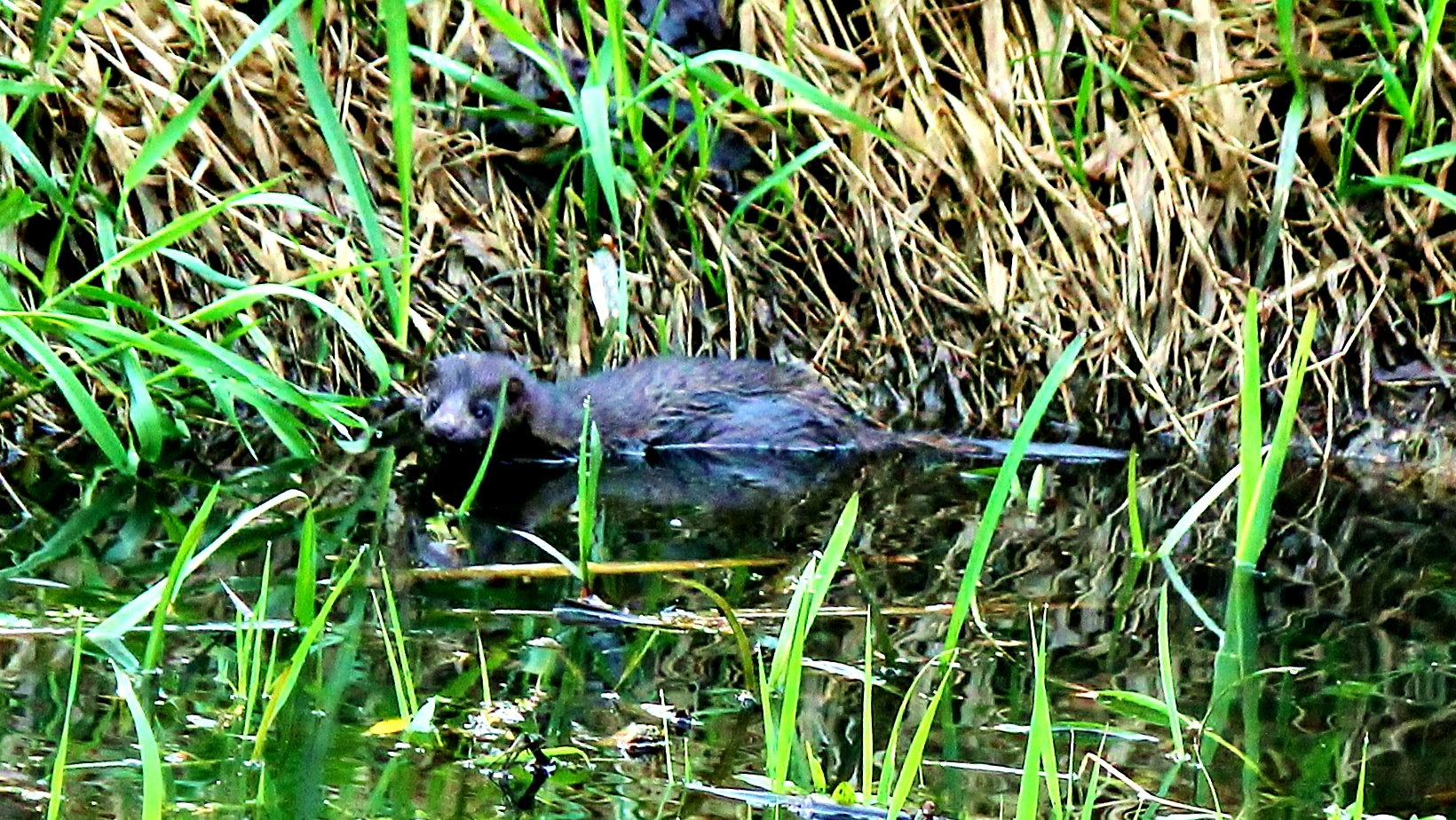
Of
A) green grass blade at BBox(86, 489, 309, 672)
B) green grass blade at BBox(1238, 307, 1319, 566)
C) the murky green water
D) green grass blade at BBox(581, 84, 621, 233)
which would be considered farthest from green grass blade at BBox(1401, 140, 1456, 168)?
green grass blade at BBox(86, 489, 309, 672)

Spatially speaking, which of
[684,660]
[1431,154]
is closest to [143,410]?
[684,660]

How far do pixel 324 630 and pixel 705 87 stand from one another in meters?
3.22

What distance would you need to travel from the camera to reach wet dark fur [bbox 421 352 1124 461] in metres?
5.51

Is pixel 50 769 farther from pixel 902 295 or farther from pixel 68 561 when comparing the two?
pixel 902 295

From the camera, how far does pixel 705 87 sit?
229 inches

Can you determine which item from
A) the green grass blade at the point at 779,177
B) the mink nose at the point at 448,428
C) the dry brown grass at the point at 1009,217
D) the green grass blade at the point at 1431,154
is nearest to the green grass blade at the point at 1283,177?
the dry brown grass at the point at 1009,217

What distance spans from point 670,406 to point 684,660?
2.88 m

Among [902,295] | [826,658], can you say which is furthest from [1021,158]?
[826,658]

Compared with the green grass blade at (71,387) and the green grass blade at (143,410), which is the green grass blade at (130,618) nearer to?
the green grass blade at (71,387)

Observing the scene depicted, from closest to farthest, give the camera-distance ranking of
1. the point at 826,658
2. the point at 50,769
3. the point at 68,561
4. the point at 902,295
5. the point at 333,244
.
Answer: the point at 50,769, the point at 826,658, the point at 68,561, the point at 333,244, the point at 902,295

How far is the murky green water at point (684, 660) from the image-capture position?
229cm

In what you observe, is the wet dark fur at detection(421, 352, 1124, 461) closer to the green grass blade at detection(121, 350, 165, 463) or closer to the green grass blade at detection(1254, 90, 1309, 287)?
the green grass blade at detection(1254, 90, 1309, 287)

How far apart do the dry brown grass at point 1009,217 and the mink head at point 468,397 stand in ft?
1.04

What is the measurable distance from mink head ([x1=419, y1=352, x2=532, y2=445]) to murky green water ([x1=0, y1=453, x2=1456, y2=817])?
30.7 inches
